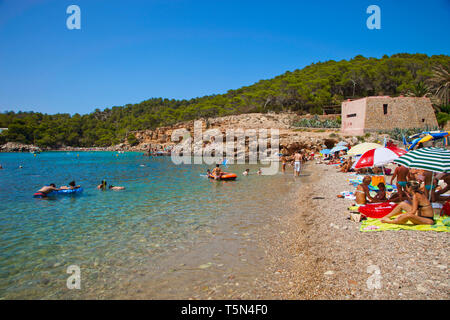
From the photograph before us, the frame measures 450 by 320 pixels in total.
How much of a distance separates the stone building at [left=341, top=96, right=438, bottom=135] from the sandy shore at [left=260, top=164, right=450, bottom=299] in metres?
31.5

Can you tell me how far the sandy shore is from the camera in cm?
405

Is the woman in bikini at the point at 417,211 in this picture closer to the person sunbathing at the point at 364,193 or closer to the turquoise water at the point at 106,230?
the person sunbathing at the point at 364,193

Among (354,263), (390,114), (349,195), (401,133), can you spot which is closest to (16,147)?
(390,114)

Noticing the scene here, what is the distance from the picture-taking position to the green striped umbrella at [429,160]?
20.4ft

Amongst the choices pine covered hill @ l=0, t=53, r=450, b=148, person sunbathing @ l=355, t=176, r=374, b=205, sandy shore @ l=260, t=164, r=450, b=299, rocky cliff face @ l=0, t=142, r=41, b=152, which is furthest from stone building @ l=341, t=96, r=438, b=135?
rocky cliff face @ l=0, t=142, r=41, b=152

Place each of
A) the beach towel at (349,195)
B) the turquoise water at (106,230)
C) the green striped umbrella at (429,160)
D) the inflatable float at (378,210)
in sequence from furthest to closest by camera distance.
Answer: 1. the beach towel at (349,195)
2. the inflatable float at (378,210)
3. the green striped umbrella at (429,160)
4. the turquoise water at (106,230)

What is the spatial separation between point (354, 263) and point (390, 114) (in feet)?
120

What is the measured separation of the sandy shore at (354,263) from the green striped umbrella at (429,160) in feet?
5.13

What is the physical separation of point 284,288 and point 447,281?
252 cm

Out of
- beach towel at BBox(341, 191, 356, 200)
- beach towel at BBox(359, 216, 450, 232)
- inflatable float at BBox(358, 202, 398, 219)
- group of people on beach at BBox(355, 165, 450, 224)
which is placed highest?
group of people on beach at BBox(355, 165, 450, 224)

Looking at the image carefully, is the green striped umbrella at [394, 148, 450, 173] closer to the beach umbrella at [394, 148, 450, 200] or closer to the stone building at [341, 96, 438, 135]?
the beach umbrella at [394, 148, 450, 200]

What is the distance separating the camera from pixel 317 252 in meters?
6.05

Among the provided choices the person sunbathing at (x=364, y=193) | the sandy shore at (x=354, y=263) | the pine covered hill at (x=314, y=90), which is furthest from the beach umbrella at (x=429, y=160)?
the pine covered hill at (x=314, y=90)
